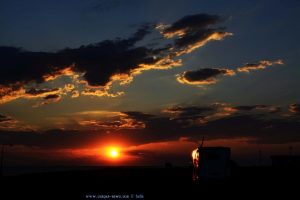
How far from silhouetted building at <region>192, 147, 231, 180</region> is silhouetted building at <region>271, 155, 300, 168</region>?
2286 inches

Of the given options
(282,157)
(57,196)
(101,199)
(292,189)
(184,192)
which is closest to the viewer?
(101,199)

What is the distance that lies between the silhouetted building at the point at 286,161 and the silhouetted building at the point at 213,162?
58.1m

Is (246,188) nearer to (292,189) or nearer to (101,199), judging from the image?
(292,189)

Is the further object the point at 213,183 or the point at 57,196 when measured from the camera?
the point at 213,183

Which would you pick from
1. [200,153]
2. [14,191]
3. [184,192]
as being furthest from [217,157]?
[14,191]

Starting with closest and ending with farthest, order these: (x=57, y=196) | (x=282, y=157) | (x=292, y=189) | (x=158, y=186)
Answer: (x=57, y=196), (x=292, y=189), (x=158, y=186), (x=282, y=157)

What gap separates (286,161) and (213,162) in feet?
199

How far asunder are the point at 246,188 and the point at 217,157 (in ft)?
18.1

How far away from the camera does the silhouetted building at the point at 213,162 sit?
46344 mm

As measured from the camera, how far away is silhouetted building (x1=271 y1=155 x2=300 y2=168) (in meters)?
99.4

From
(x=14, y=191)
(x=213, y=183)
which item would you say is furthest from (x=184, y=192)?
(x=14, y=191)

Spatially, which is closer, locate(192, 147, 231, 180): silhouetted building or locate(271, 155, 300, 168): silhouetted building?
locate(192, 147, 231, 180): silhouetted building

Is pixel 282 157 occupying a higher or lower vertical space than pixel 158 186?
higher

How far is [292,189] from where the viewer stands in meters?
48.5
